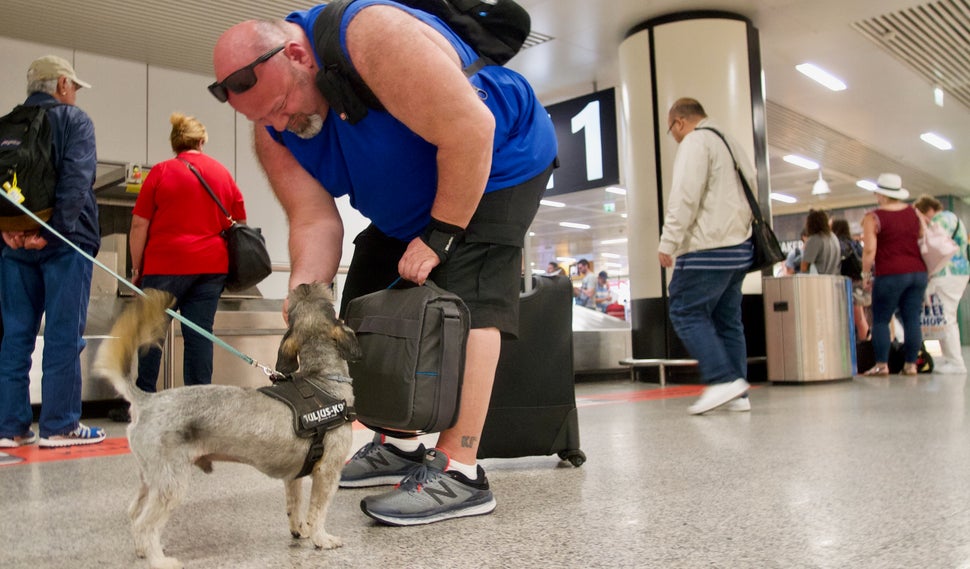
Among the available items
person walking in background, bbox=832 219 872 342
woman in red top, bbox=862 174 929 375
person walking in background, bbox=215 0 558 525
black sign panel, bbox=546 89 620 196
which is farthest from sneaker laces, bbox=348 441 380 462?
person walking in background, bbox=832 219 872 342

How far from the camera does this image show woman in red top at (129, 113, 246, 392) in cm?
387

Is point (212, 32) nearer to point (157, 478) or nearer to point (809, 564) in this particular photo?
point (157, 478)

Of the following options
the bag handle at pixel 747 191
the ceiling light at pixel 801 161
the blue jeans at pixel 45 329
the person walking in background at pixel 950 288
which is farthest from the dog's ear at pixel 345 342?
the ceiling light at pixel 801 161

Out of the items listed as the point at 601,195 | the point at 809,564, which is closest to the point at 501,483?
the point at 809,564

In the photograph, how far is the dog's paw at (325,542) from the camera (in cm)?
157

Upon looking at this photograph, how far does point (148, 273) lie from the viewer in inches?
154

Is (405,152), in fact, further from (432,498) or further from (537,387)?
(537,387)

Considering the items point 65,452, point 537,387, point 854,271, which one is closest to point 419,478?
point 537,387

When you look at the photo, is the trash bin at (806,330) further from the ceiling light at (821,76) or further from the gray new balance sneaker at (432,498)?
the gray new balance sneaker at (432,498)

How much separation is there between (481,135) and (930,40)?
8.57m

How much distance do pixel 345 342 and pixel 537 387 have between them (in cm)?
100

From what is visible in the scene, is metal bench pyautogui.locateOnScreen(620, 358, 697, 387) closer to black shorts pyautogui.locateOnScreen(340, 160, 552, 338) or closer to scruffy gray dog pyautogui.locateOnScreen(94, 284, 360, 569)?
black shorts pyautogui.locateOnScreen(340, 160, 552, 338)

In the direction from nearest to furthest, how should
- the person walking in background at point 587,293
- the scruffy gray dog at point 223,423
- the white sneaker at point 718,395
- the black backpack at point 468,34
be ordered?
the scruffy gray dog at point 223,423 → the black backpack at point 468,34 → the white sneaker at point 718,395 → the person walking in background at point 587,293

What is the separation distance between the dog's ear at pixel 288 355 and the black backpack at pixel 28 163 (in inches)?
80.2
